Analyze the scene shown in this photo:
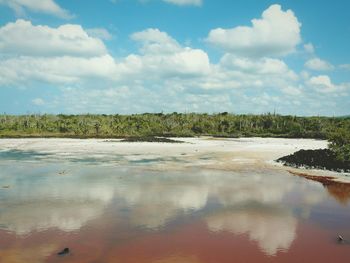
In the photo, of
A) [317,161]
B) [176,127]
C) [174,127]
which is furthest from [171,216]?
[176,127]

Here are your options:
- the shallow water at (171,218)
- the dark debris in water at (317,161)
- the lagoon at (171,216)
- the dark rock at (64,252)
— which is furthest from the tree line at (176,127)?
the dark rock at (64,252)

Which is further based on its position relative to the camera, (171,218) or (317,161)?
(317,161)

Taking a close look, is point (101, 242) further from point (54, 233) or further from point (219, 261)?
point (219, 261)

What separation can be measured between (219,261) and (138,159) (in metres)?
24.3

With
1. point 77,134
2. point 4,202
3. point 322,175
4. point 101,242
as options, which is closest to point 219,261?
point 101,242

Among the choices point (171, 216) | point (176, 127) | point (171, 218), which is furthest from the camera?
point (176, 127)

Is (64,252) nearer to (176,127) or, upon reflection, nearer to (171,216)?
(171,216)

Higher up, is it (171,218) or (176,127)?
(176,127)

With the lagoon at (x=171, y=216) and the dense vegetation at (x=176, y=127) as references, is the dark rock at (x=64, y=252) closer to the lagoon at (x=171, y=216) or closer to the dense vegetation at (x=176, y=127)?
the lagoon at (x=171, y=216)

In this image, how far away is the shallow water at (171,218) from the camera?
12.5 metres

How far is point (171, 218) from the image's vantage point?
16.2 meters

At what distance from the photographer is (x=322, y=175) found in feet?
87.7

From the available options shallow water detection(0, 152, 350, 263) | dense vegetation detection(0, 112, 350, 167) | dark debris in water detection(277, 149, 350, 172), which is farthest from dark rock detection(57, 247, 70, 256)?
dense vegetation detection(0, 112, 350, 167)

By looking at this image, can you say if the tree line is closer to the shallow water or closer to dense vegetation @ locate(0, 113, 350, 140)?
dense vegetation @ locate(0, 113, 350, 140)
